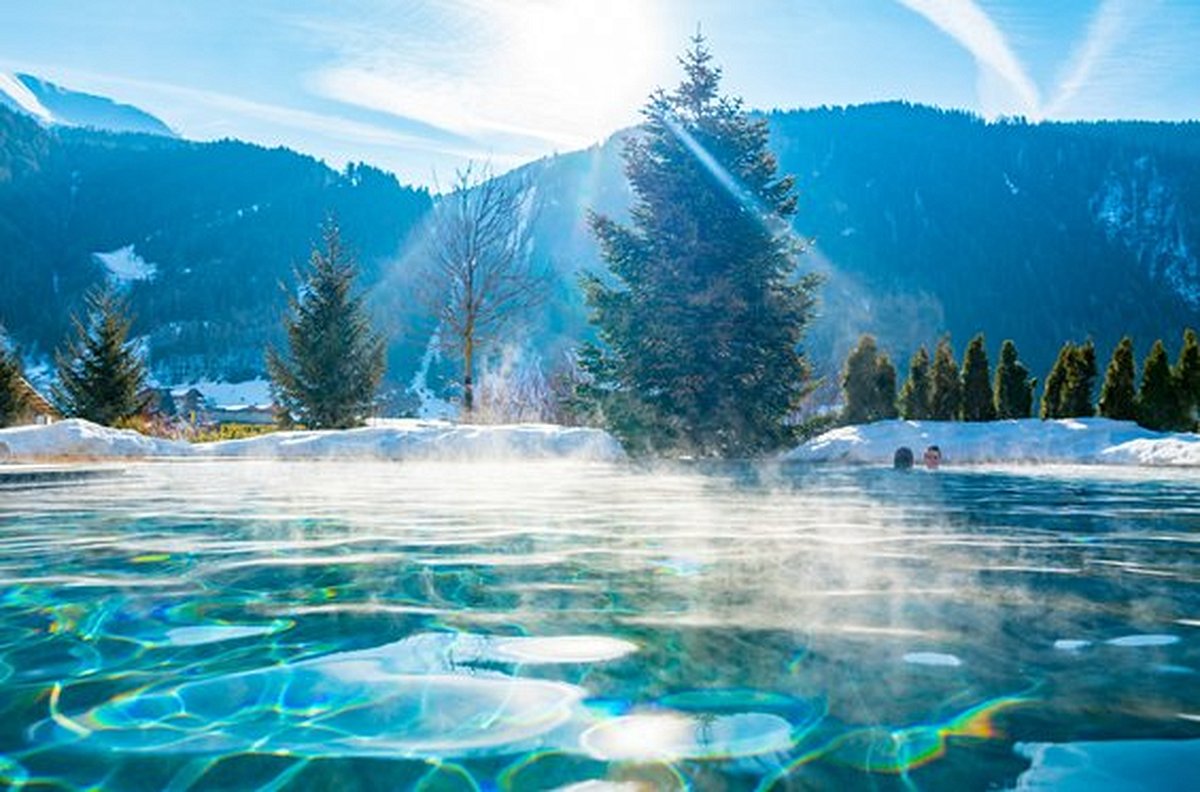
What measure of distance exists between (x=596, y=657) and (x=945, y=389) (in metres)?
21.2

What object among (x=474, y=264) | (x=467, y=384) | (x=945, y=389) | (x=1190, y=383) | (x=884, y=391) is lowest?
(x=467, y=384)

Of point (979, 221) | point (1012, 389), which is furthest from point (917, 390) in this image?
point (979, 221)

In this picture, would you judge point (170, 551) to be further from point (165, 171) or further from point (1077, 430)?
point (165, 171)

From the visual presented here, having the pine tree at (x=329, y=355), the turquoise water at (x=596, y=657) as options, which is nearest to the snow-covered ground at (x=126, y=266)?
the pine tree at (x=329, y=355)

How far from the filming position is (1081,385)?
20.1 meters

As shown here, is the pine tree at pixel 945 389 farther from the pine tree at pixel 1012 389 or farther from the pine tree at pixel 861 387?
the pine tree at pixel 861 387

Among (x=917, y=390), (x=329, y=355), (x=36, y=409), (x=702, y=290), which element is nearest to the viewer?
(x=702, y=290)

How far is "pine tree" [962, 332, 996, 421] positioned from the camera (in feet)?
67.3

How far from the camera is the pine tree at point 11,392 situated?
68.3ft

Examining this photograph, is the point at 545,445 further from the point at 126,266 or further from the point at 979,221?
the point at 126,266

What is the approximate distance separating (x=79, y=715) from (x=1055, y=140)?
208506 millimetres

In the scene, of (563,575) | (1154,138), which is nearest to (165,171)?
(563,575)

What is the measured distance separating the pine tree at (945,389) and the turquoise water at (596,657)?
56.7 ft

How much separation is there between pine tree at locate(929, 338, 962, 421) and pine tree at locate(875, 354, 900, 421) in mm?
1108
